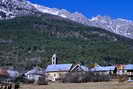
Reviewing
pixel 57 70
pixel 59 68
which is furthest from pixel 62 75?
pixel 59 68

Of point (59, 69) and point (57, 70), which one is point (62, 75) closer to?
point (59, 69)

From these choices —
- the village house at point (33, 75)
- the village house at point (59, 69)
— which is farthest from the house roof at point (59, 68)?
the village house at point (33, 75)

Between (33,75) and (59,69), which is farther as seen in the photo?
(59,69)

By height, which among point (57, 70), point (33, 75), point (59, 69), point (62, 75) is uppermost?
point (59, 69)

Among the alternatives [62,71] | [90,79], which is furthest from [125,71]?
[90,79]

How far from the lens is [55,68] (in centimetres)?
12612

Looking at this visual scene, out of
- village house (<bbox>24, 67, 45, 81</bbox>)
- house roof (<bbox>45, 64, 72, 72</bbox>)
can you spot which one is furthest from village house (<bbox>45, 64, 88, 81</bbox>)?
village house (<bbox>24, 67, 45, 81</bbox>)

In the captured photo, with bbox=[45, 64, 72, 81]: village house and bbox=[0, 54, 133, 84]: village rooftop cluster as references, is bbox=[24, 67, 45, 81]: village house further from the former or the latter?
bbox=[45, 64, 72, 81]: village house

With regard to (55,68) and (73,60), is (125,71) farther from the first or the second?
(73,60)

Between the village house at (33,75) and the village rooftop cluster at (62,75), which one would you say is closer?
the village rooftop cluster at (62,75)

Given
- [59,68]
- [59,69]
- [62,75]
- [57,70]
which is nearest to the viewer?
[62,75]

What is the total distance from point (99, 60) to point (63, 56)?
17.9m

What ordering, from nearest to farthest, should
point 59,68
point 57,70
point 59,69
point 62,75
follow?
point 62,75
point 59,69
point 57,70
point 59,68

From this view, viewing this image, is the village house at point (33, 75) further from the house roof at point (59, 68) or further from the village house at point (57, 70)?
the house roof at point (59, 68)
